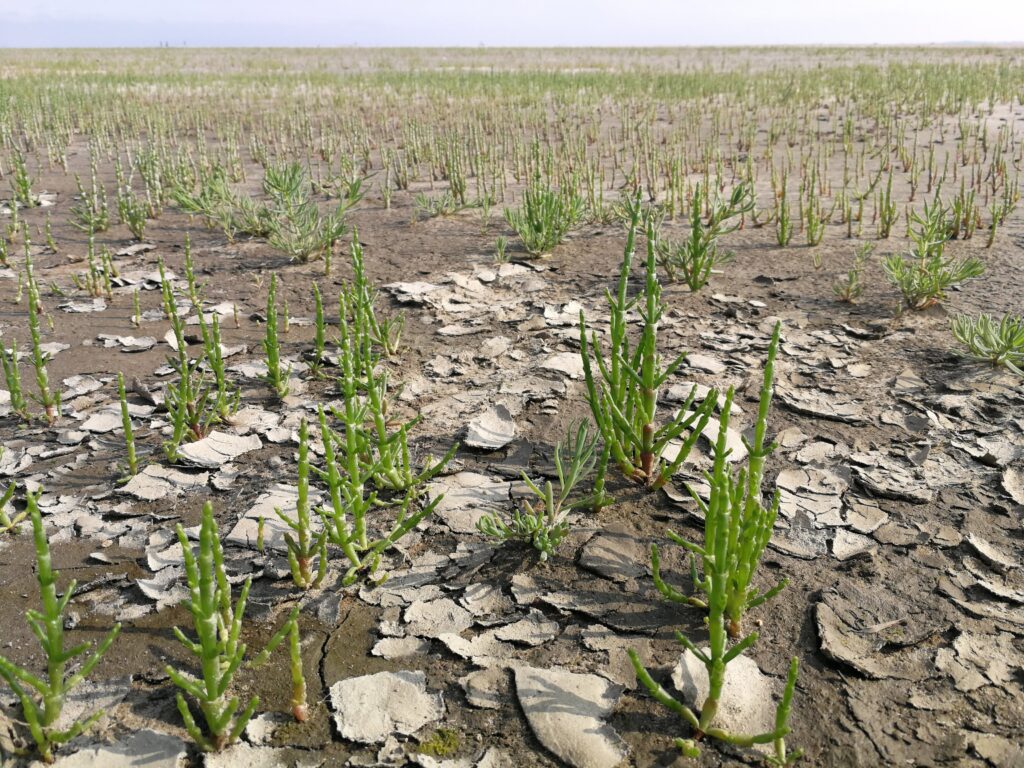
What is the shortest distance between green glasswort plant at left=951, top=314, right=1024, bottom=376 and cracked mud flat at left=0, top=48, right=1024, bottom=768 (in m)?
0.10

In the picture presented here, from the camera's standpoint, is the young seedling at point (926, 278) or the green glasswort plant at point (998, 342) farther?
the young seedling at point (926, 278)

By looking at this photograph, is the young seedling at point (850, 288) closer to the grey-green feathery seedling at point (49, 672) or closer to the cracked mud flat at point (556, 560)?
the cracked mud flat at point (556, 560)

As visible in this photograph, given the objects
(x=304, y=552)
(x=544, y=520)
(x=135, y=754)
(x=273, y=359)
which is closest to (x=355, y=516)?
(x=304, y=552)

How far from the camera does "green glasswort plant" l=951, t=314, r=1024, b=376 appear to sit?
3.28 m

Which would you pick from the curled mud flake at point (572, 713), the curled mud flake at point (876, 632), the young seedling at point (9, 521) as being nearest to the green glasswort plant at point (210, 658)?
the curled mud flake at point (572, 713)

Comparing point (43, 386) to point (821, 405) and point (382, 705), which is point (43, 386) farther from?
point (821, 405)

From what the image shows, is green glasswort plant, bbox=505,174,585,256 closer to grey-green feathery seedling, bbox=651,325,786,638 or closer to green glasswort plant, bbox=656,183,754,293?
green glasswort plant, bbox=656,183,754,293

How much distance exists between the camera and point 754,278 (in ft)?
15.3

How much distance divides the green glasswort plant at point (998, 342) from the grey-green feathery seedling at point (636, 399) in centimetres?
158

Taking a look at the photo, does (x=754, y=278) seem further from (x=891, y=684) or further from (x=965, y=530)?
(x=891, y=684)

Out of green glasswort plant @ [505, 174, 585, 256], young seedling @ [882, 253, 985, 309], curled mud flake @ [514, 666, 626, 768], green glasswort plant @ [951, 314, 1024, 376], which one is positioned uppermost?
green glasswort plant @ [505, 174, 585, 256]

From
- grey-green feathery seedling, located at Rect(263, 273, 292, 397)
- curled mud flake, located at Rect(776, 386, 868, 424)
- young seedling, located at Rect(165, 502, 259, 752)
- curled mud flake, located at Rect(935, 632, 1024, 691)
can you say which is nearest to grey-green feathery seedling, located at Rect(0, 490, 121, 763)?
young seedling, located at Rect(165, 502, 259, 752)

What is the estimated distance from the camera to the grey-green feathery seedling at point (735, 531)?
1.76 metres

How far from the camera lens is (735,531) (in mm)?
1841
